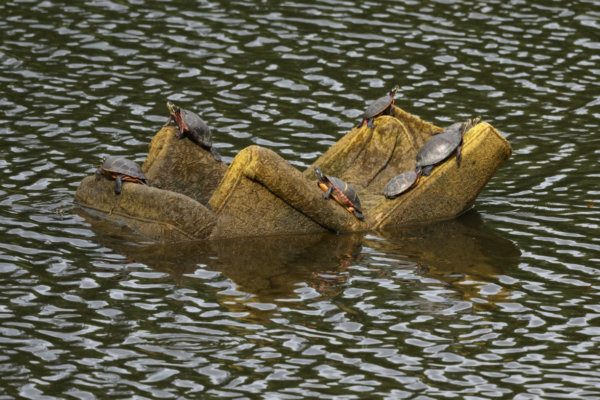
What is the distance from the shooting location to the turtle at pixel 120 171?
13.6 metres

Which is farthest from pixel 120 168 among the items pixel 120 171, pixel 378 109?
pixel 378 109

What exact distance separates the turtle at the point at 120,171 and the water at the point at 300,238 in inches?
22.0

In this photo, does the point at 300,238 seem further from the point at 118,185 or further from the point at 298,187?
the point at 118,185

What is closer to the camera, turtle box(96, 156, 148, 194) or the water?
the water

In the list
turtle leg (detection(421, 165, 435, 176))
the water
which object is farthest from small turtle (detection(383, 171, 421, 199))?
the water

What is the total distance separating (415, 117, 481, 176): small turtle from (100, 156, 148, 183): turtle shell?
3411 millimetres

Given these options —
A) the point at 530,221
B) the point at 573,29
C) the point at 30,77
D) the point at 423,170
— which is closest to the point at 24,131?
the point at 30,77

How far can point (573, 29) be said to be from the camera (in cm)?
2136

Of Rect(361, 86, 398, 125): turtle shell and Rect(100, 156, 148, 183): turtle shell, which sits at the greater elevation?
Rect(361, 86, 398, 125): turtle shell

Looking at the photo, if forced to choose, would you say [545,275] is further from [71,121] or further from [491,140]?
[71,121]

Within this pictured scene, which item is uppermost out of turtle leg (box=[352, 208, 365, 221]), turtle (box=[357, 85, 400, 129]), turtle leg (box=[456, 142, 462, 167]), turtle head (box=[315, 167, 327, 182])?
turtle (box=[357, 85, 400, 129])

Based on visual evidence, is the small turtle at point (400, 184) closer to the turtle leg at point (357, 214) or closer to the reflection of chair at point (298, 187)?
the reflection of chair at point (298, 187)

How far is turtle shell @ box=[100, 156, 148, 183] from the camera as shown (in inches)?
536

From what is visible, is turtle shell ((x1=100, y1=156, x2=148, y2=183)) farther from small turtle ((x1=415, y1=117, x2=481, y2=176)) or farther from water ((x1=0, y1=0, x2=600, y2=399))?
small turtle ((x1=415, y1=117, x2=481, y2=176))
